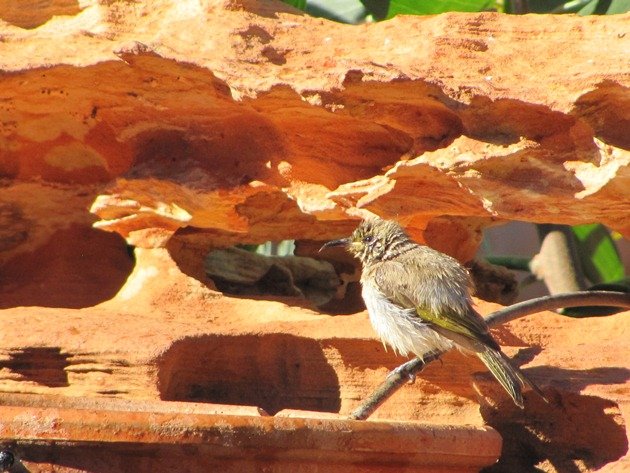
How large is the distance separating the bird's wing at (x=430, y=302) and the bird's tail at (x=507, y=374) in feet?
0.45

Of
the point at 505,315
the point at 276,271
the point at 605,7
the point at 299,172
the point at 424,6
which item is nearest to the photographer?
the point at 505,315

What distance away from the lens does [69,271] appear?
6.32 meters

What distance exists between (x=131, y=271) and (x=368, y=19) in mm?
3109

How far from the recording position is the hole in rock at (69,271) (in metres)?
6.15

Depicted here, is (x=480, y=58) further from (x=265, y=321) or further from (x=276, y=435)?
(x=276, y=435)

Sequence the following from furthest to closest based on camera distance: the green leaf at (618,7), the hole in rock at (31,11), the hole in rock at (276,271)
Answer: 1. the green leaf at (618,7)
2. the hole in rock at (276,271)
3. the hole in rock at (31,11)

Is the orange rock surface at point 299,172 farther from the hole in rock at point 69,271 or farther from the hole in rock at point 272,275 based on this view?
the hole in rock at point 272,275

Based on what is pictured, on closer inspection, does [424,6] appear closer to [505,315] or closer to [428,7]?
[428,7]

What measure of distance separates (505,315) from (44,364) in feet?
6.35

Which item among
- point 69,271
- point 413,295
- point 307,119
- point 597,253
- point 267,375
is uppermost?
point 307,119

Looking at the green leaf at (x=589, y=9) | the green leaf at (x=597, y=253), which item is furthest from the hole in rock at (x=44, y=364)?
the green leaf at (x=589, y=9)

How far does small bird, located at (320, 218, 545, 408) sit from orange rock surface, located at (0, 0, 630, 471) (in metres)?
0.13

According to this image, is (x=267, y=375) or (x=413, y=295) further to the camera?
(x=413, y=295)

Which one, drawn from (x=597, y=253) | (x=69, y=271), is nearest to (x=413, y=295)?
(x=69, y=271)
